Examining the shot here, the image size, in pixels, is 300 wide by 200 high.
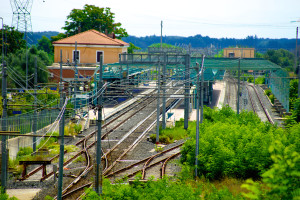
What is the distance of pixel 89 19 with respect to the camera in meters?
64.1

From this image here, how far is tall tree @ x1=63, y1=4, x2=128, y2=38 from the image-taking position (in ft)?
207

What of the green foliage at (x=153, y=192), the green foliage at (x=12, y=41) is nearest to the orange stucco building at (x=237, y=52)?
the green foliage at (x=12, y=41)

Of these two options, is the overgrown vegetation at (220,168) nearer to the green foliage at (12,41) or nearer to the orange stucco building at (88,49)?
the orange stucco building at (88,49)

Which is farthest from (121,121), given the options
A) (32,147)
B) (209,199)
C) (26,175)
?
(209,199)

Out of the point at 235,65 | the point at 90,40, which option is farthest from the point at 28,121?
the point at 90,40

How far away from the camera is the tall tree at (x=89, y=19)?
207 feet

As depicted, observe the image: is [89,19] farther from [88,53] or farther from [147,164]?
[147,164]

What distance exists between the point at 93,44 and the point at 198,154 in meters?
36.2

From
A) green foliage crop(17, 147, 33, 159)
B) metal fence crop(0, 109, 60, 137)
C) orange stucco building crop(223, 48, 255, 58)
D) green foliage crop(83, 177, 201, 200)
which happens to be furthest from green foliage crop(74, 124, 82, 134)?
orange stucco building crop(223, 48, 255, 58)

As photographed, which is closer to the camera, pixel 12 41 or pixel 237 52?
pixel 12 41

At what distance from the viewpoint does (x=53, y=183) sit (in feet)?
51.7

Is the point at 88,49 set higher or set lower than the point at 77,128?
higher

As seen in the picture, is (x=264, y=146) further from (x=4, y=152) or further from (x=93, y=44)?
(x=93, y=44)

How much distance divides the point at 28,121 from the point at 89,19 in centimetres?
4498
